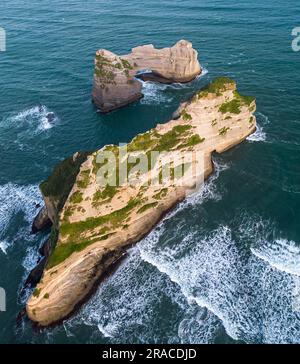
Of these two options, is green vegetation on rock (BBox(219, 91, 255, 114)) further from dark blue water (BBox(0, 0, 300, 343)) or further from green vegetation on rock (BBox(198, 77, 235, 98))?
dark blue water (BBox(0, 0, 300, 343))

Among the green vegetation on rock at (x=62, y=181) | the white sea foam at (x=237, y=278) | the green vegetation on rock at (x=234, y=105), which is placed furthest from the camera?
the green vegetation on rock at (x=234, y=105)

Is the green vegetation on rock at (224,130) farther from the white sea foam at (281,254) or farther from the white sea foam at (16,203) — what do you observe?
the white sea foam at (16,203)

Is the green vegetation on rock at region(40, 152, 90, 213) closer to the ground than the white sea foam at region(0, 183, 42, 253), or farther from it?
farther from it

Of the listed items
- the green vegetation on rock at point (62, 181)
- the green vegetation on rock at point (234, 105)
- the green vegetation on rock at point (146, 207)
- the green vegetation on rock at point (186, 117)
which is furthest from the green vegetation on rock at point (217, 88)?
the green vegetation on rock at point (62, 181)

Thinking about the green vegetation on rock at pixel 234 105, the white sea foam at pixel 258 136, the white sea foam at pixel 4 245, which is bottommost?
the white sea foam at pixel 4 245

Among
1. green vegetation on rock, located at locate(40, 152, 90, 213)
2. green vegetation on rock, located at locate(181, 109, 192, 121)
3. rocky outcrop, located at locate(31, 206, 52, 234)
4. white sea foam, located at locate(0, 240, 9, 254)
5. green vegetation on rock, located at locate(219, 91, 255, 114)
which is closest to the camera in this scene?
green vegetation on rock, located at locate(40, 152, 90, 213)

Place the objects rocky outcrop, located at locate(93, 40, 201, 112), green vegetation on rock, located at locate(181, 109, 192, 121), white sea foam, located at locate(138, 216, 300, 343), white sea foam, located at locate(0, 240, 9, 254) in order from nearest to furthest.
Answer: white sea foam, located at locate(138, 216, 300, 343) → white sea foam, located at locate(0, 240, 9, 254) → green vegetation on rock, located at locate(181, 109, 192, 121) → rocky outcrop, located at locate(93, 40, 201, 112)

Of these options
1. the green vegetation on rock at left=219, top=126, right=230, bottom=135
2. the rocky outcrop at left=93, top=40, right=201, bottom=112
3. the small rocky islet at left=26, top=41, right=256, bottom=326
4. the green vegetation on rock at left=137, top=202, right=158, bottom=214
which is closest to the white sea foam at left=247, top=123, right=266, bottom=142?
the small rocky islet at left=26, top=41, right=256, bottom=326
